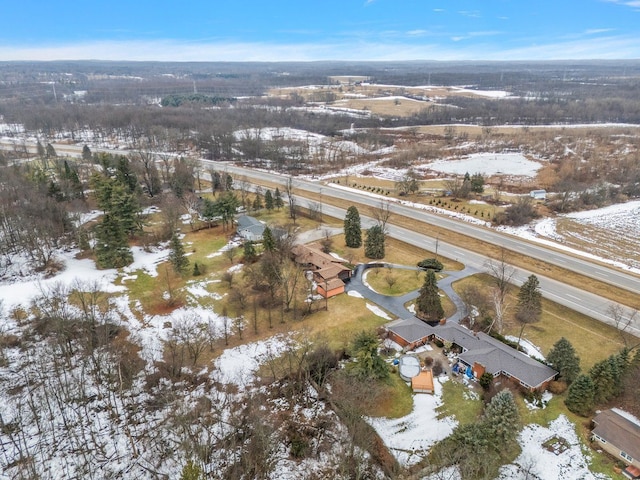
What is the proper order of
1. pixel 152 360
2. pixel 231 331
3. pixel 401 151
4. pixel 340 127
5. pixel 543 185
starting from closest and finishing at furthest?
pixel 152 360
pixel 231 331
pixel 543 185
pixel 401 151
pixel 340 127

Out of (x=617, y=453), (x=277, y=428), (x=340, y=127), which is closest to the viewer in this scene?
(x=617, y=453)

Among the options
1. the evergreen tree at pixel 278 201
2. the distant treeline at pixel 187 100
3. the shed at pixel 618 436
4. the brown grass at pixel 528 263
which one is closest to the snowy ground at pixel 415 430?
the shed at pixel 618 436

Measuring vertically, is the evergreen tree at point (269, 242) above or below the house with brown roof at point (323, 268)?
above

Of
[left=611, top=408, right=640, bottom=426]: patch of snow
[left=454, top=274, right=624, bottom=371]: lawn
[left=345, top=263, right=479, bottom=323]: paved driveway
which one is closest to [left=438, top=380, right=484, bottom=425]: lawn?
[left=611, top=408, right=640, bottom=426]: patch of snow

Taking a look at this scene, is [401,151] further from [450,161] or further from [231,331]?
[231,331]

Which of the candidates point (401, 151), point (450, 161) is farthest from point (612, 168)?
point (401, 151)

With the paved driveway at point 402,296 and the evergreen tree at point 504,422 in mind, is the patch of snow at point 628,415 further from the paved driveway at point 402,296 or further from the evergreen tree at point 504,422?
the paved driveway at point 402,296

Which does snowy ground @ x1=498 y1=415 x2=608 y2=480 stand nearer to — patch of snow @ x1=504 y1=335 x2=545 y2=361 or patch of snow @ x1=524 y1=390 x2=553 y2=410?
patch of snow @ x1=524 y1=390 x2=553 y2=410
